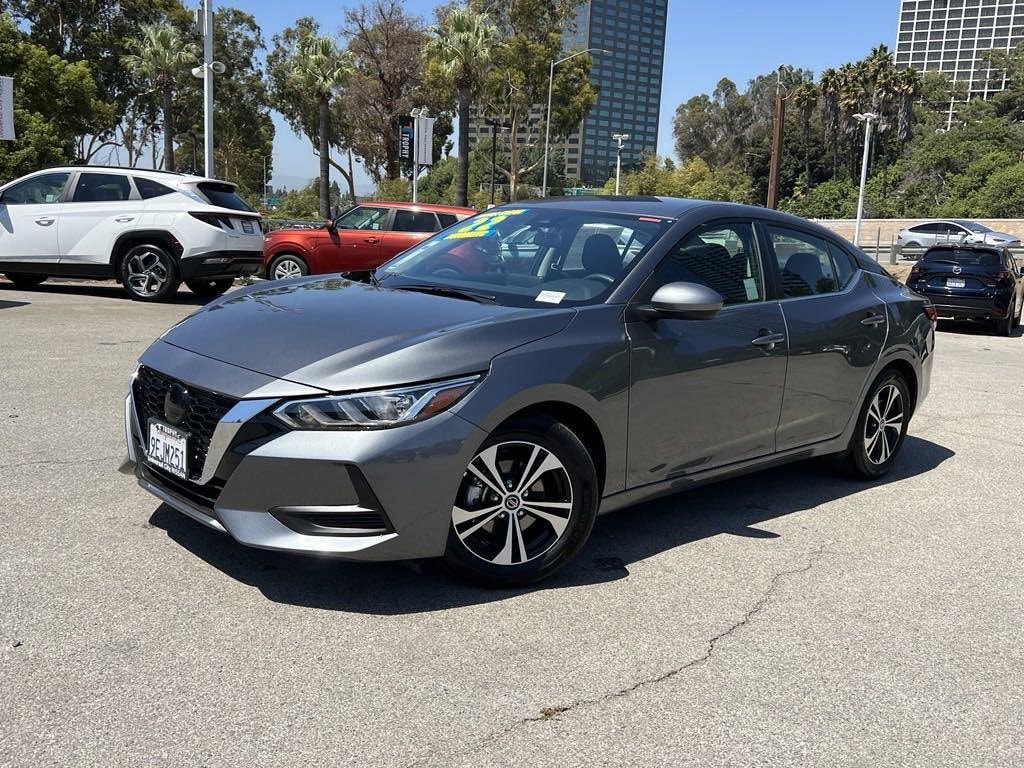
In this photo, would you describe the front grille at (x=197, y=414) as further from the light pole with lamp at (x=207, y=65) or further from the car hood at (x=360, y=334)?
the light pole with lamp at (x=207, y=65)

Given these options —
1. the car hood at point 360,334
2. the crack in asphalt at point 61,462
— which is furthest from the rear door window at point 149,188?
the car hood at point 360,334

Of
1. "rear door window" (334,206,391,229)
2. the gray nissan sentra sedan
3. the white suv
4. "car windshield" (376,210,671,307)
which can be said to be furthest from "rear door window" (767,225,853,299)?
"rear door window" (334,206,391,229)

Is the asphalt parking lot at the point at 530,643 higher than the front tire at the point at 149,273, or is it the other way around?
the front tire at the point at 149,273

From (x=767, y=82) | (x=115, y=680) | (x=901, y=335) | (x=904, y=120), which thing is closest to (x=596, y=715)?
(x=115, y=680)

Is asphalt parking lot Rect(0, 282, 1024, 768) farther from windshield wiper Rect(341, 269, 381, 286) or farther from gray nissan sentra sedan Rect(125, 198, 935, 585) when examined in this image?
windshield wiper Rect(341, 269, 381, 286)

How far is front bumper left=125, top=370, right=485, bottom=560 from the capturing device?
326 cm

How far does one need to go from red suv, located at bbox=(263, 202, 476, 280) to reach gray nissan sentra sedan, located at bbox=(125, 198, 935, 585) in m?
10.5

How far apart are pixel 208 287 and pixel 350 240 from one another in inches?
95.6

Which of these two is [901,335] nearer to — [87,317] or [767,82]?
[87,317]

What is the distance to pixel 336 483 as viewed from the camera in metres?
3.27

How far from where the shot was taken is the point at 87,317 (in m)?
11.3

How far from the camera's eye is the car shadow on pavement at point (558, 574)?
3.66 metres

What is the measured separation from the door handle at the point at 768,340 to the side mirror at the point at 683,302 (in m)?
0.55

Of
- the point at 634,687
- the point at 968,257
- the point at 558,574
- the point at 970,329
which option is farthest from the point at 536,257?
the point at 970,329
